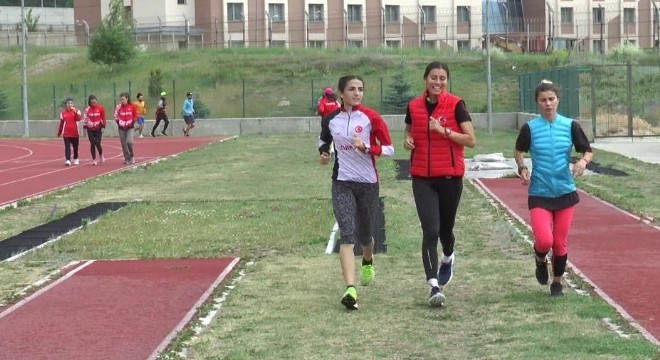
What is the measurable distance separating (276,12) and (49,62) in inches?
588

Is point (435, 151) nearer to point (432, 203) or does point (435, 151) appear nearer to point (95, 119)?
point (432, 203)

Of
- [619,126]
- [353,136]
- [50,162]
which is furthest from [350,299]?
[619,126]

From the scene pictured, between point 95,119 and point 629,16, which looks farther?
point 629,16

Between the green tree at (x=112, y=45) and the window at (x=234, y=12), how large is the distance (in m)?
10.9

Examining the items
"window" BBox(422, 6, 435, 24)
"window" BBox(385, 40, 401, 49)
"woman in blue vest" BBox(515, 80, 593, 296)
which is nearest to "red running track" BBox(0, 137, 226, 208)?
"woman in blue vest" BBox(515, 80, 593, 296)

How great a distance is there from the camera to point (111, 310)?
33.8 feet

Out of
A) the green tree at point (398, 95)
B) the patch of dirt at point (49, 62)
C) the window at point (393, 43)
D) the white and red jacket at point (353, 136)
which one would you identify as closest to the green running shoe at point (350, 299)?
the white and red jacket at point (353, 136)

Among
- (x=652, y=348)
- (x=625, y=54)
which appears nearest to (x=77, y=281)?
(x=652, y=348)

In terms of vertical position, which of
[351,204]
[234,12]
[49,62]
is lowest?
[351,204]

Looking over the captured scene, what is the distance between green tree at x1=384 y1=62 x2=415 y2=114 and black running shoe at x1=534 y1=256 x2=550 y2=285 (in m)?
46.0

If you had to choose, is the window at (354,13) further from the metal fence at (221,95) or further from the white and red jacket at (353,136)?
the white and red jacket at (353,136)

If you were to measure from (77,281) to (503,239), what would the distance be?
495 centimetres

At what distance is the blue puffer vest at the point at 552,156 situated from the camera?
33.2 ft

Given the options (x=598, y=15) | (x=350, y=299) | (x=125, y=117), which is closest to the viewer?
(x=350, y=299)
